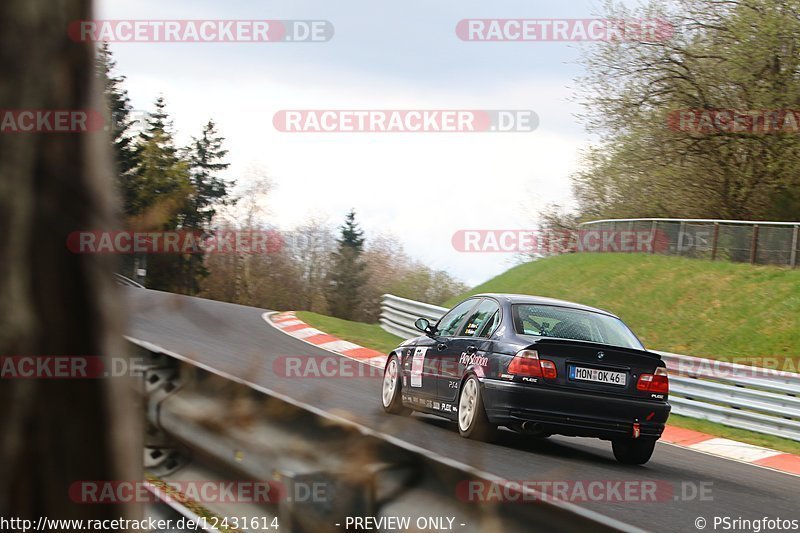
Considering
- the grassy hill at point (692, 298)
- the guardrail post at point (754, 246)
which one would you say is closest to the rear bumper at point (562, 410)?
the grassy hill at point (692, 298)

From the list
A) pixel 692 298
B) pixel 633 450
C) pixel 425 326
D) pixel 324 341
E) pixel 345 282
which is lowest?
pixel 345 282

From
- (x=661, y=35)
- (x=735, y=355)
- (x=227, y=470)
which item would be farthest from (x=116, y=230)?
(x=661, y=35)

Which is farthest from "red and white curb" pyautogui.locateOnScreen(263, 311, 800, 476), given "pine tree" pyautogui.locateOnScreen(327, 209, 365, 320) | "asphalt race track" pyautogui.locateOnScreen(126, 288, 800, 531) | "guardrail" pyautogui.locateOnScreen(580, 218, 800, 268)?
"pine tree" pyautogui.locateOnScreen(327, 209, 365, 320)

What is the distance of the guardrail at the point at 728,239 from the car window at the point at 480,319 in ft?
55.2

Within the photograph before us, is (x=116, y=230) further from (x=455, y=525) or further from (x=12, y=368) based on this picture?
(x=455, y=525)

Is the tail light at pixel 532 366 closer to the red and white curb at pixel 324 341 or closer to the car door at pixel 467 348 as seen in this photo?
the car door at pixel 467 348

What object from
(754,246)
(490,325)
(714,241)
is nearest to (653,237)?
(714,241)

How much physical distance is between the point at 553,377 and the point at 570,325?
0.87 metres

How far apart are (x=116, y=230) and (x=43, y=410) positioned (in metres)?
0.25

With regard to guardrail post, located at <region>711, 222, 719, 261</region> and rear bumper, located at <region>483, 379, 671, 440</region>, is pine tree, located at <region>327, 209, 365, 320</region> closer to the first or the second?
guardrail post, located at <region>711, 222, 719, 261</region>

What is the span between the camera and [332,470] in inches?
102

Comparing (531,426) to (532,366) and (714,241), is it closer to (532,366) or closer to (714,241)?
(532,366)

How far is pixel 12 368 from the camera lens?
1216mm

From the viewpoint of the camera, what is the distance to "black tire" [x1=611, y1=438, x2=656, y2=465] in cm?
948
